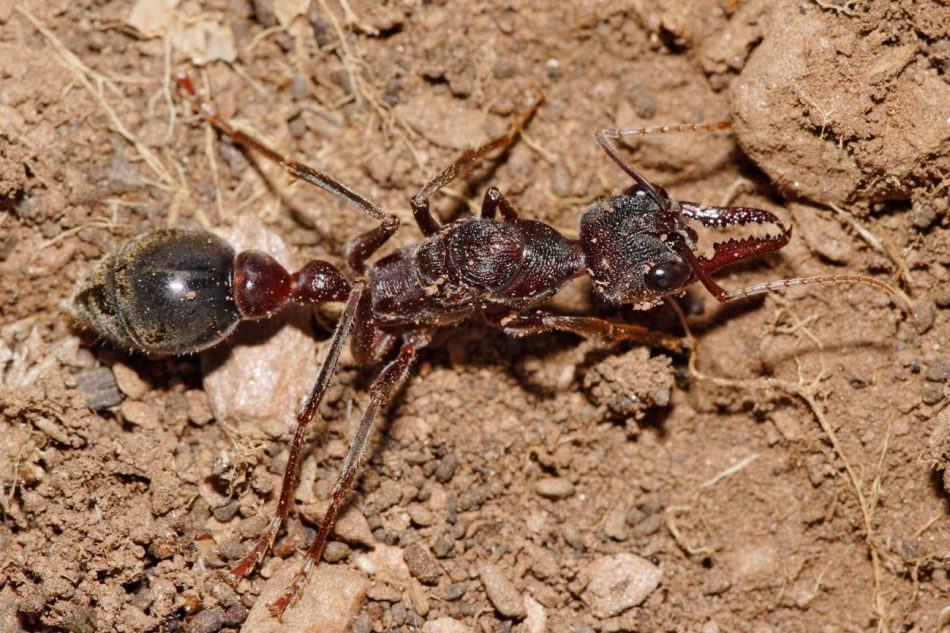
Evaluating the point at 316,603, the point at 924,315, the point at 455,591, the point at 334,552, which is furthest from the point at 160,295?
the point at 924,315

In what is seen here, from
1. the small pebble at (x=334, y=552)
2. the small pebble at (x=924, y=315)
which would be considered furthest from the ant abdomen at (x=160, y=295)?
the small pebble at (x=924, y=315)

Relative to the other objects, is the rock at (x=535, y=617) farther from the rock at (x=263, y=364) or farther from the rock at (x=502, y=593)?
the rock at (x=263, y=364)

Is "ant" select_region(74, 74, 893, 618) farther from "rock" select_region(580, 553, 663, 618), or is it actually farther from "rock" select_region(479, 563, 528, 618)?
"rock" select_region(580, 553, 663, 618)

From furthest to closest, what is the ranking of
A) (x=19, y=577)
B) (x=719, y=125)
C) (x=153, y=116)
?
(x=153, y=116), (x=719, y=125), (x=19, y=577)

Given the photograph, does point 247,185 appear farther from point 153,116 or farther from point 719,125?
point 719,125

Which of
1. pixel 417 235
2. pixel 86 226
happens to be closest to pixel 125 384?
pixel 86 226

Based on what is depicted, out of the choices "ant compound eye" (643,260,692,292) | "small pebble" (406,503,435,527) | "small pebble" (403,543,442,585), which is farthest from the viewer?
"small pebble" (406,503,435,527)

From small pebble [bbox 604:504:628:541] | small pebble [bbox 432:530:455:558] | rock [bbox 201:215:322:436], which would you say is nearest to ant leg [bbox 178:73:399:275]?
rock [bbox 201:215:322:436]
